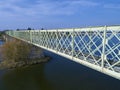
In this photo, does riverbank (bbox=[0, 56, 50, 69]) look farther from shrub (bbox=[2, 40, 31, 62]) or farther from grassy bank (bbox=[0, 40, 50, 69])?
shrub (bbox=[2, 40, 31, 62])

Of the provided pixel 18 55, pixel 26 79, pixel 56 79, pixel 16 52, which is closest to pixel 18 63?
pixel 18 55

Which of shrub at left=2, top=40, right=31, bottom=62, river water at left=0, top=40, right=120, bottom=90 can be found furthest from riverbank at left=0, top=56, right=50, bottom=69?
river water at left=0, top=40, right=120, bottom=90

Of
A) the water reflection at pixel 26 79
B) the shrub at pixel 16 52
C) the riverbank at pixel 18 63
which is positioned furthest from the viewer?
the shrub at pixel 16 52

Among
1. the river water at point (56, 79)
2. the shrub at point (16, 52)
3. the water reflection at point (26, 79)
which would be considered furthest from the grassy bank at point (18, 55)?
the water reflection at point (26, 79)

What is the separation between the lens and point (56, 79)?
3809 centimetres

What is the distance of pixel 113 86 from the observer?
108 ft

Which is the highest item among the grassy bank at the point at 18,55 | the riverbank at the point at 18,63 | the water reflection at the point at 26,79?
the grassy bank at the point at 18,55

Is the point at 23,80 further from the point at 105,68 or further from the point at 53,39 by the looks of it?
the point at 105,68

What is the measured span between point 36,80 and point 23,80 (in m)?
2.52

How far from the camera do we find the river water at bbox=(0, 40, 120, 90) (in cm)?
3391

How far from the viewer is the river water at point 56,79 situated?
111 feet

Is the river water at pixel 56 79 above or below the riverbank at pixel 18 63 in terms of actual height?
below

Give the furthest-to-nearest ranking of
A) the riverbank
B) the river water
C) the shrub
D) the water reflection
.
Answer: the shrub < the riverbank < the water reflection < the river water

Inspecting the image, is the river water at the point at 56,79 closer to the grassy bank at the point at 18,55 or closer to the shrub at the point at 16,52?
the grassy bank at the point at 18,55
